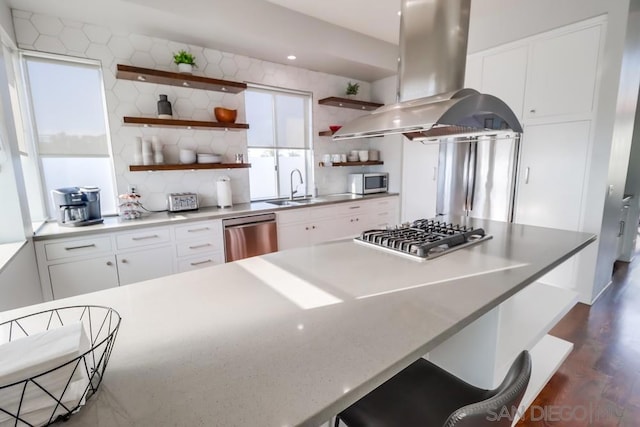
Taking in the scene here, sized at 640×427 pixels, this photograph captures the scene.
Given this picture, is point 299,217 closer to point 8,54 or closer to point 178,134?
point 178,134

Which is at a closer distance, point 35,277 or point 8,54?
point 35,277

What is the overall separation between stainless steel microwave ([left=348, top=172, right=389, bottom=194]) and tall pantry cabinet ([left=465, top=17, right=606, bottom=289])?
1.75 metres

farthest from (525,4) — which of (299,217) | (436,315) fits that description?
(436,315)

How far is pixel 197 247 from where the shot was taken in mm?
2785

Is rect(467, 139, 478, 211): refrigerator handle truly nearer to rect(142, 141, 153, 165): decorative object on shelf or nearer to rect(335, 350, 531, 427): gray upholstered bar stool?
rect(335, 350, 531, 427): gray upholstered bar stool

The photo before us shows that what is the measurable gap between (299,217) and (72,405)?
2887 mm

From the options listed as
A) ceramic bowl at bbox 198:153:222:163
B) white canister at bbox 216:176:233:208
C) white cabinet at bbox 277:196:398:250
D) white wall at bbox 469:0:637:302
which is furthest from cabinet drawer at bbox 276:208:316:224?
white wall at bbox 469:0:637:302

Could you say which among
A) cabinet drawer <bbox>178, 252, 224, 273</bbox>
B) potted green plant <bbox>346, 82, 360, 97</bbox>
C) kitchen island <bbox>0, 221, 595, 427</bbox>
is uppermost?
potted green plant <bbox>346, 82, 360, 97</bbox>

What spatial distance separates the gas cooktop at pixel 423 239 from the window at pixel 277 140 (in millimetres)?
2384

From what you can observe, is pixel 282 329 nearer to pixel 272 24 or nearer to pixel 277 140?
pixel 272 24

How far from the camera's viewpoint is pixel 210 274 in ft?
4.32

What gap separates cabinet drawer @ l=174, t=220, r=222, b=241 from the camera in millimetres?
2688

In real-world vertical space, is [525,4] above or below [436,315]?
above

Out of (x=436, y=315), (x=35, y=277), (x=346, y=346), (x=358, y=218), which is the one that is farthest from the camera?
(x=358, y=218)
